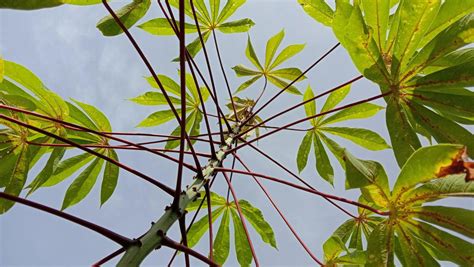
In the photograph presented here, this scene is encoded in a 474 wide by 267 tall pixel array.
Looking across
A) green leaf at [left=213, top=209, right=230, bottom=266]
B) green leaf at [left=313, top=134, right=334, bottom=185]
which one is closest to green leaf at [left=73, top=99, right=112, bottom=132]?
green leaf at [left=213, top=209, right=230, bottom=266]

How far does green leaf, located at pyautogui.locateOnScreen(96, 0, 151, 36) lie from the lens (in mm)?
1724

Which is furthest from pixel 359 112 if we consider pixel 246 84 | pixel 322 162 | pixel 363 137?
pixel 246 84

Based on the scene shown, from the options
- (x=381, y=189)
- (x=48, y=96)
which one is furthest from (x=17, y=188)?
(x=381, y=189)

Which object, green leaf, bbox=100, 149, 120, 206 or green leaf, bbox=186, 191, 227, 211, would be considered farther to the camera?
green leaf, bbox=186, 191, 227, 211

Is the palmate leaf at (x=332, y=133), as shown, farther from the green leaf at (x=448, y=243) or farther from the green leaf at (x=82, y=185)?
the green leaf at (x=82, y=185)

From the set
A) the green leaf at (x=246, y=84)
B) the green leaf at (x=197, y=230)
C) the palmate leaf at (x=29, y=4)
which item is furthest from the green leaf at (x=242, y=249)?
the palmate leaf at (x=29, y=4)

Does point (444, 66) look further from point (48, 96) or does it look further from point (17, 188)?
point (17, 188)

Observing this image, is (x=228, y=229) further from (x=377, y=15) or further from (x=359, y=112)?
(x=377, y=15)

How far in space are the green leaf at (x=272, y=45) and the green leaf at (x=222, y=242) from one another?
44.8 inches

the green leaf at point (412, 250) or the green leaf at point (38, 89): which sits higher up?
the green leaf at point (38, 89)

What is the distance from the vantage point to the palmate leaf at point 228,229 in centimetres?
244

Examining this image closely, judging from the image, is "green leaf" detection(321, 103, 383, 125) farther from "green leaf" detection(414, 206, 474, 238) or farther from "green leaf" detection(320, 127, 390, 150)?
"green leaf" detection(414, 206, 474, 238)

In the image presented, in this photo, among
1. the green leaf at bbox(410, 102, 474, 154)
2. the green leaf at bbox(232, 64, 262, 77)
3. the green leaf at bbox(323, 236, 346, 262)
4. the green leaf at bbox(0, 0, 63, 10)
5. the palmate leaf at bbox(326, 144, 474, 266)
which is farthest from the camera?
the green leaf at bbox(232, 64, 262, 77)

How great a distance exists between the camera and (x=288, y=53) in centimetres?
291
